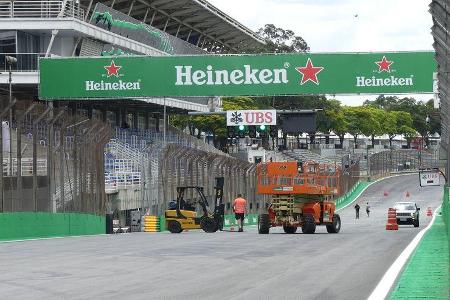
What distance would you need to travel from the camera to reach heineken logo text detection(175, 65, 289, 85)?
41875mm

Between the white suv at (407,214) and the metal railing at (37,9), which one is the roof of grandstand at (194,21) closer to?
the metal railing at (37,9)

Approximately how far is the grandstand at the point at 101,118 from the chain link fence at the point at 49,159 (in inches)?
1.4

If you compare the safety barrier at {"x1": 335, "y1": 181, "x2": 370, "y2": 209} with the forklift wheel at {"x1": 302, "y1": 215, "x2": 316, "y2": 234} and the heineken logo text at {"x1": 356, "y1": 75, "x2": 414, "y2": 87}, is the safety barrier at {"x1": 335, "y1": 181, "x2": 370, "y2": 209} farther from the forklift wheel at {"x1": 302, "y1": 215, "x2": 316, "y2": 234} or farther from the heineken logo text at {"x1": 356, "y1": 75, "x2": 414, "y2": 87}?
the forklift wheel at {"x1": 302, "y1": 215, "x2": 316, "y2": 234}

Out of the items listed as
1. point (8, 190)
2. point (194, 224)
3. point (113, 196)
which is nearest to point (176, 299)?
point (8, 190)

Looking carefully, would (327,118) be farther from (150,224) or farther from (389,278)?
(389,278)

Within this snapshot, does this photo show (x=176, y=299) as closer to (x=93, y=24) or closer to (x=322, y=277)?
(x=322, y=277)

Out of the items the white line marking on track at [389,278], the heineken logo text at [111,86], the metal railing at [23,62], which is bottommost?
the white line marking on track at [389,278]

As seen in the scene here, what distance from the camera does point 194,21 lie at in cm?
8375

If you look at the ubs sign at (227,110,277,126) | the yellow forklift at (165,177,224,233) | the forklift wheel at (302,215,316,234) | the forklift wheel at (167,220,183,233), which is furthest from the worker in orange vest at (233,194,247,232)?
the ubs sign at (227,110,277,126)

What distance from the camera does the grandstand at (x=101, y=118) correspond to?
29.0 metres

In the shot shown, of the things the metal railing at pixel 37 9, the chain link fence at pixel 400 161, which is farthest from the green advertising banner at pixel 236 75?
the chain link fence at pixel 400 161

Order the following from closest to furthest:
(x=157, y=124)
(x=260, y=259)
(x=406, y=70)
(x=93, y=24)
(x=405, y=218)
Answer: (x=260, y=259), (x=406, y=70), (x=405, y=218), (x=93, y=24), (x=157, y=124)

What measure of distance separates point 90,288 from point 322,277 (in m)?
3.56

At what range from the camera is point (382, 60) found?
135 feet
